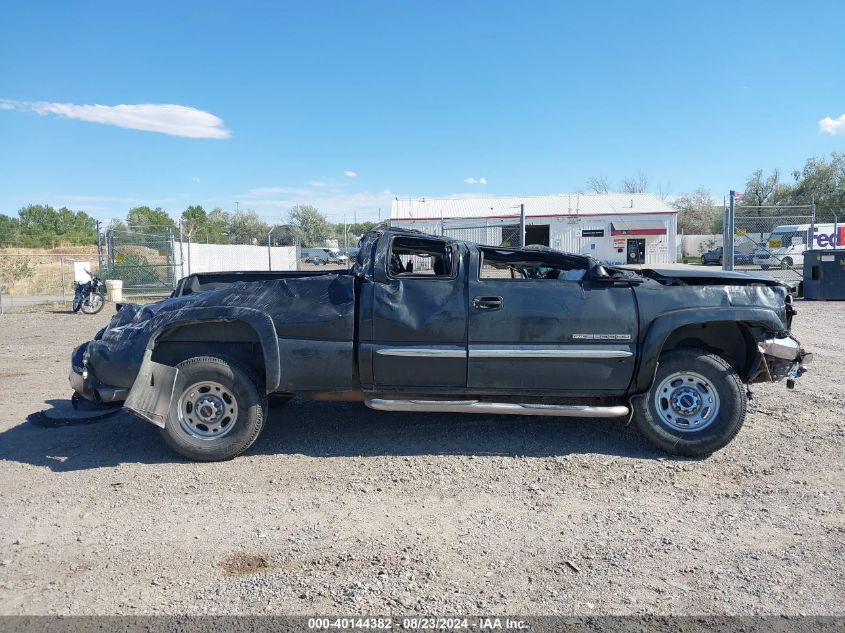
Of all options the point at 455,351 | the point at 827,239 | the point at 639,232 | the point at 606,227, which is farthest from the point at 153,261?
the point at 827,239

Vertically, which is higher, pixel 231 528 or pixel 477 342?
pixel 477 342

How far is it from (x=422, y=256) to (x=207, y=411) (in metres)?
2.35

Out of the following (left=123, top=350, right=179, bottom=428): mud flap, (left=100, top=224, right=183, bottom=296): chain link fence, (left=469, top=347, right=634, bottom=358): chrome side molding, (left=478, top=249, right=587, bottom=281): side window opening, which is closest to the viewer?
(left=123, top=350, right=179, bottom=428): mud flap

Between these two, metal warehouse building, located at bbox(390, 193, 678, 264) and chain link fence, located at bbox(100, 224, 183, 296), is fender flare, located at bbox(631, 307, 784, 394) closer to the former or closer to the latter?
chain link fence, located at bbox(100, 224, 183, 296)

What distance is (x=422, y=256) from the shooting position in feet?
20.0

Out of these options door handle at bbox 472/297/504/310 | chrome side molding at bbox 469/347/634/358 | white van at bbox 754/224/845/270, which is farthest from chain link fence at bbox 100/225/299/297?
white van at bbox 754/224/845/270

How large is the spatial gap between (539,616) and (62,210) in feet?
236

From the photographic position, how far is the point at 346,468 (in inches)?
199

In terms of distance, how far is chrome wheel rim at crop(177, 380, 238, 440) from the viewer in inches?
206

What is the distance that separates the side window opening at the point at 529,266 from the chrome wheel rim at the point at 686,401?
1.15 meters

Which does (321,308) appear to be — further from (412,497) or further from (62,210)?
(62,210)

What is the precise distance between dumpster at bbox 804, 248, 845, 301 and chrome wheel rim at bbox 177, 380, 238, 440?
1722 centimetres

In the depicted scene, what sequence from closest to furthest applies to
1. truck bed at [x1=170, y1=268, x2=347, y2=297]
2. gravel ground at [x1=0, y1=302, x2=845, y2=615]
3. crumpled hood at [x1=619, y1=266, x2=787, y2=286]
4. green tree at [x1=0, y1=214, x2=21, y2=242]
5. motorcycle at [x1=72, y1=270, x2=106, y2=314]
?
gravel ground at [x1=0, y1=302, x2=845, y2=615], crumpled hood at [x1=619, y1=266, x2=787, y2=286], truck bed at [x1=170, y1=268, x2=347, y2=297], motorcycle at [x1=72, y1=270, x2=106, y2=314], green tree at [x1=0, y1=214, x2=21, y2=242]

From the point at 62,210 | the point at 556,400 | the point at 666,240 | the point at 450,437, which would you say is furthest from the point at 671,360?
the point at 62,210
